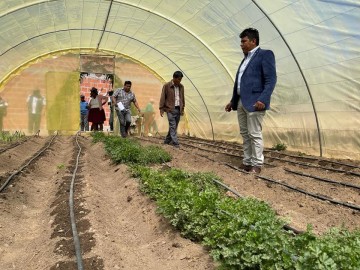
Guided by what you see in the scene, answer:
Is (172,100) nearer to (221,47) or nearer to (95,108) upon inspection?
(221,47)

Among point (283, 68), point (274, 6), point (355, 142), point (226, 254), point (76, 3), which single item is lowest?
point (226, 254)

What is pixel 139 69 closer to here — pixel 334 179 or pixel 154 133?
pixel 154 133

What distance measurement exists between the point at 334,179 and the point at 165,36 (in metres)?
9.01

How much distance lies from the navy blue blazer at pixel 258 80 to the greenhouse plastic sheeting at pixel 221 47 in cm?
180

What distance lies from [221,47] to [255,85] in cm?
563

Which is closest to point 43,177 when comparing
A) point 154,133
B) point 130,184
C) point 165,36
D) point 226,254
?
point 130,184

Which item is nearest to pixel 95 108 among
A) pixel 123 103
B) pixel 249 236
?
pixel 123 103

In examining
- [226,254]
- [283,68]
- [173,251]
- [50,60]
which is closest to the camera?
[226,254]

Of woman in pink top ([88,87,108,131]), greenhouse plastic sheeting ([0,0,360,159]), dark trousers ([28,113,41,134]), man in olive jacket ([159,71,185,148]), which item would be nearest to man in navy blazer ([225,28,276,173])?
greenhouse plastic sheeting ([0,0,360,159])

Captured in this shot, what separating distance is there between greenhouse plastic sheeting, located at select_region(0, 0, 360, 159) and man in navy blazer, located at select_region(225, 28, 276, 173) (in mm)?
1754

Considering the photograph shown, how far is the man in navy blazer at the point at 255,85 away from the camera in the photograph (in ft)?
18.5

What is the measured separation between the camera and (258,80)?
5773 mm

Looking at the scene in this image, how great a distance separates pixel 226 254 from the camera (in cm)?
240

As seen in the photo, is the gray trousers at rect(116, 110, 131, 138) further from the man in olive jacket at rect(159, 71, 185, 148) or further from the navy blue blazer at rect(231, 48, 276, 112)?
the navy blue blazer at rect(231, 48, 276, 112)
